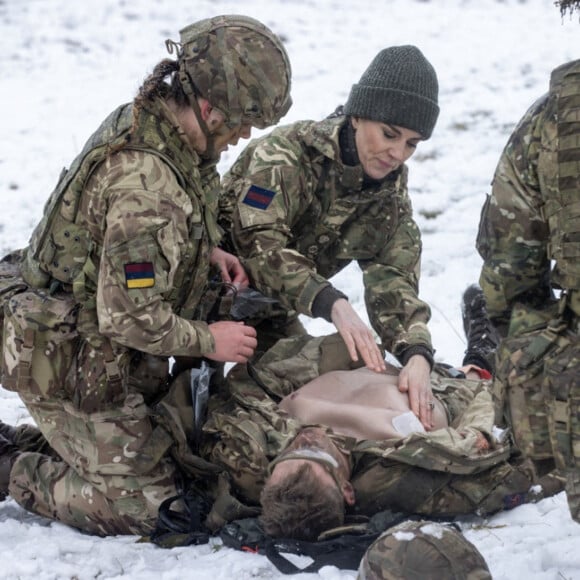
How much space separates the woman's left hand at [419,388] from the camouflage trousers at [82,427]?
1.04 m

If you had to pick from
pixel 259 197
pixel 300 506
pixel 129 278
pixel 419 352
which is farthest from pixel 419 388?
pixel 129 278

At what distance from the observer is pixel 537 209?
9.57 ft

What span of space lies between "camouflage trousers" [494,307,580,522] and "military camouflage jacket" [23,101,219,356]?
1.28 m

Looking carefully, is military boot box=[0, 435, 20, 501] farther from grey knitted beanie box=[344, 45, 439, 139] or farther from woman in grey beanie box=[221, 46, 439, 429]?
grey knitted beanie box=[344, 45, 439, 139]

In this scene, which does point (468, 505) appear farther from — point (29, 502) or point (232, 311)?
point (29, 502)

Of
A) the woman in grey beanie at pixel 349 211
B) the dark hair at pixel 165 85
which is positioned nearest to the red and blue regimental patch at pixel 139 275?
the dark hair at pixel 165 85

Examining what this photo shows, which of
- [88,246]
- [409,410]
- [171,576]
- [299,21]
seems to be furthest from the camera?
[299,21]

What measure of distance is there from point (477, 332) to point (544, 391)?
8.36ft

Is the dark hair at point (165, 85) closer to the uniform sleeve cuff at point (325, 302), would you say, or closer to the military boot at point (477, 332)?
the uniform sleeve cuff at point (325, 302)

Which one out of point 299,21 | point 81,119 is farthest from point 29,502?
point 299,21

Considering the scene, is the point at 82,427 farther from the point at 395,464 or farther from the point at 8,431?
the point at 395,464

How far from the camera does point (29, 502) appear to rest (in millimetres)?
4070

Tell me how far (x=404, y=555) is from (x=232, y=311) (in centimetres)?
196

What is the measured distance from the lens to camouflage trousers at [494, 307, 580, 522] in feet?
9.30
